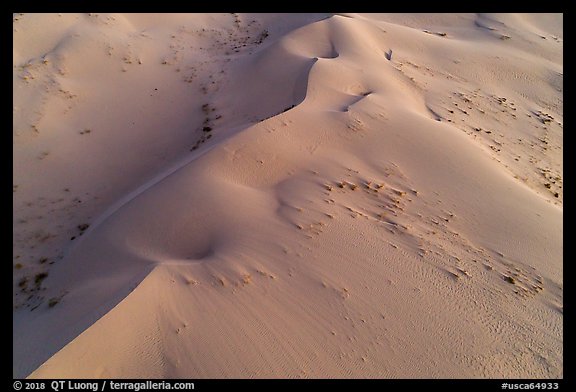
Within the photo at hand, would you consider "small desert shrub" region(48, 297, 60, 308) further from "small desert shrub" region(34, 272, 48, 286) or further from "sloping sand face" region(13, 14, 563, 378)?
"small desert shrub" region(34, 272, 48, 286)

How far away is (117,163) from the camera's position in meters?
8.20

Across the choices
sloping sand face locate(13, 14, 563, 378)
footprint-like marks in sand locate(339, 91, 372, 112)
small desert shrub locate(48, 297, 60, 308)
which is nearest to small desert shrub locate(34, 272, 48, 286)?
sloping sand face locate(13, 14, 563, 378)

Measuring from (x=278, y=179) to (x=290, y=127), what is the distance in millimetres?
1234

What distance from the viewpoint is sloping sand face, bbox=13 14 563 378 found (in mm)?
3877

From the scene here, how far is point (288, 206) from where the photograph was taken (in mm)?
5359

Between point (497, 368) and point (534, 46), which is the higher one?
point (534, 46)

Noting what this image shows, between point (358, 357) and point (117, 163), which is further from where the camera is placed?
point (117, 163)

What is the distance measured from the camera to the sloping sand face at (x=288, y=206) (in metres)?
3.88

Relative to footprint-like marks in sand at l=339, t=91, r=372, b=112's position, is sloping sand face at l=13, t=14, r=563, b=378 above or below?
below

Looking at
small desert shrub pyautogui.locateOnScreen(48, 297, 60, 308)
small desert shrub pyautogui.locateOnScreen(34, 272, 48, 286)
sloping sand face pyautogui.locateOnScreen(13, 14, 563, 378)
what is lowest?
small desert shrub pyautogui.locateOnScreen(34, 272, 48, 286)

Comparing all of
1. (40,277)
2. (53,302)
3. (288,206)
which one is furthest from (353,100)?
(40,277)
